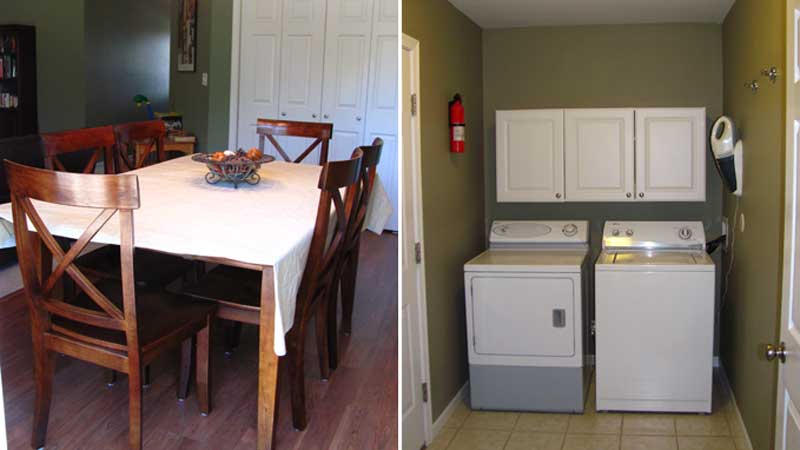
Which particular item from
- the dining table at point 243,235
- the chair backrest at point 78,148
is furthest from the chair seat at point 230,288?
the chair backrest at point 78,148

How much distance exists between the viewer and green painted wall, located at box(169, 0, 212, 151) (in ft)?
18.4

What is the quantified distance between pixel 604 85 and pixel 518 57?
536mm

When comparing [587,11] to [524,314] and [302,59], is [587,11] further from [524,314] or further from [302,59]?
[302,59]

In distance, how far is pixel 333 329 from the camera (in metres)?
2.97

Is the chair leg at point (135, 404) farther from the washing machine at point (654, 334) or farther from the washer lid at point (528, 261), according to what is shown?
the washing machine at point (654, 334)

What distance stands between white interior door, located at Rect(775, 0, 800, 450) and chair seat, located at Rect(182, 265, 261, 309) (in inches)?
65.2

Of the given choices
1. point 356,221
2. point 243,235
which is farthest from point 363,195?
point 243,235

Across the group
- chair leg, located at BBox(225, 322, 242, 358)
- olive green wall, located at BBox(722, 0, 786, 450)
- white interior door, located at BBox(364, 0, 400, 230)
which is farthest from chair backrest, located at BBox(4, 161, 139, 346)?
white interior door, located at BBox(364, 0, 400, 230)

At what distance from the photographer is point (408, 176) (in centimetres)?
304

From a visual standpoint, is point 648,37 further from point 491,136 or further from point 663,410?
point 663,410

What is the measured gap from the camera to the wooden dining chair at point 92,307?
1.98m

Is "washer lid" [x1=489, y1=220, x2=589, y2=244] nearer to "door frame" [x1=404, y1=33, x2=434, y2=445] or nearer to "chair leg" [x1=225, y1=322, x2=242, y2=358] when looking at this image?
"door frame" [x1=404, y1=33, x2=434, y2=445]

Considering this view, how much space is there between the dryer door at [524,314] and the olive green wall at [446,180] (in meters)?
0.17

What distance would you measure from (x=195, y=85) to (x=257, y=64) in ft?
1.90
